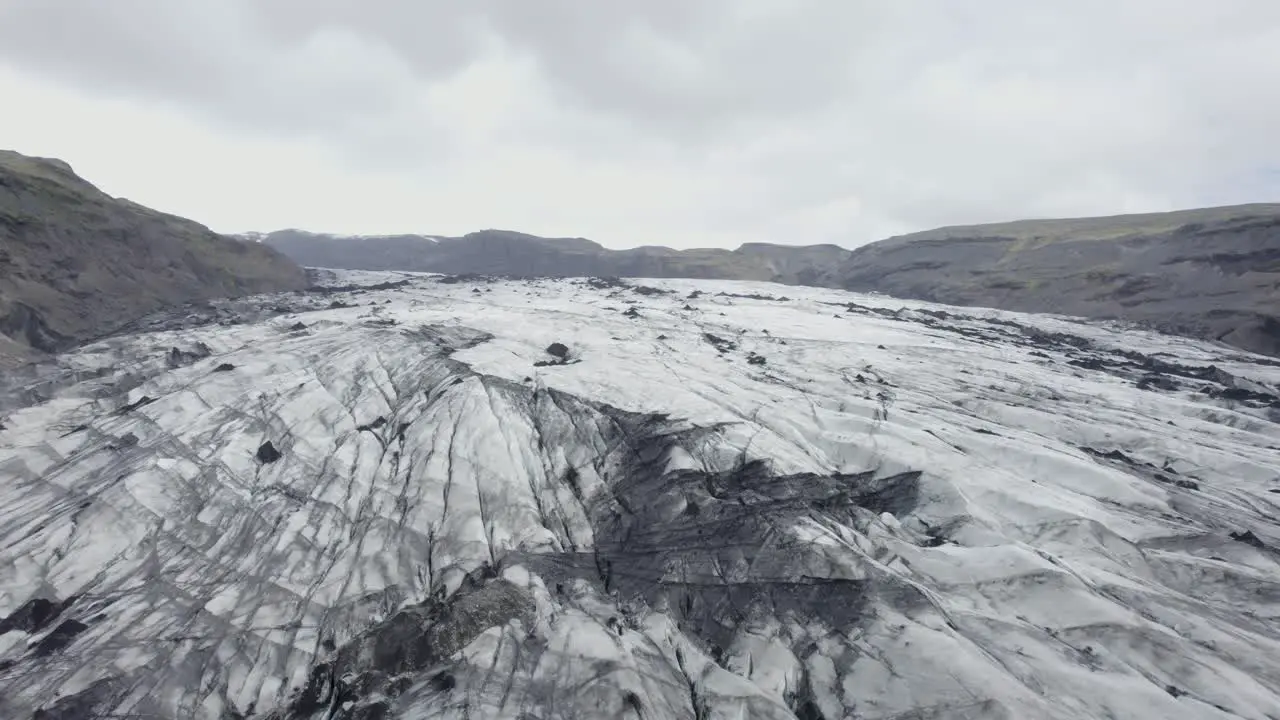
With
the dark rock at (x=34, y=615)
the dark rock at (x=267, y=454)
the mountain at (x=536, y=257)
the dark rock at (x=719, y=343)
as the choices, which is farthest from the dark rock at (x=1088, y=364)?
the mountain at (x=536, y=257)

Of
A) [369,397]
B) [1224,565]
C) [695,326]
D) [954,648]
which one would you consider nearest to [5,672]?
[369,397]

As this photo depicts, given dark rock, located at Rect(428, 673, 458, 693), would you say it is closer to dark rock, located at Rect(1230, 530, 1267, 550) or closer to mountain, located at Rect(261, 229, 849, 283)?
dark rock, located at Rect(1230, 530, 1267, 550)

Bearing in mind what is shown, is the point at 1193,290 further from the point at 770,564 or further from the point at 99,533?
the point at 99,533

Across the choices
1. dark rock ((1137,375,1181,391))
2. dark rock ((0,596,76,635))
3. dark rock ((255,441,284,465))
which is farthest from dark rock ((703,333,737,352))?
dark rock ((0,596,76,635))

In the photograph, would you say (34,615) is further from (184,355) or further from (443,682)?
(184,355)

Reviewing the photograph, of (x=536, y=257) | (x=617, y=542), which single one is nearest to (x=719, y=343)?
(x=617, y=542)

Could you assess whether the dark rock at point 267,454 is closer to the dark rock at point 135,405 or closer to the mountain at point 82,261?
the dark rock at point 135,405
